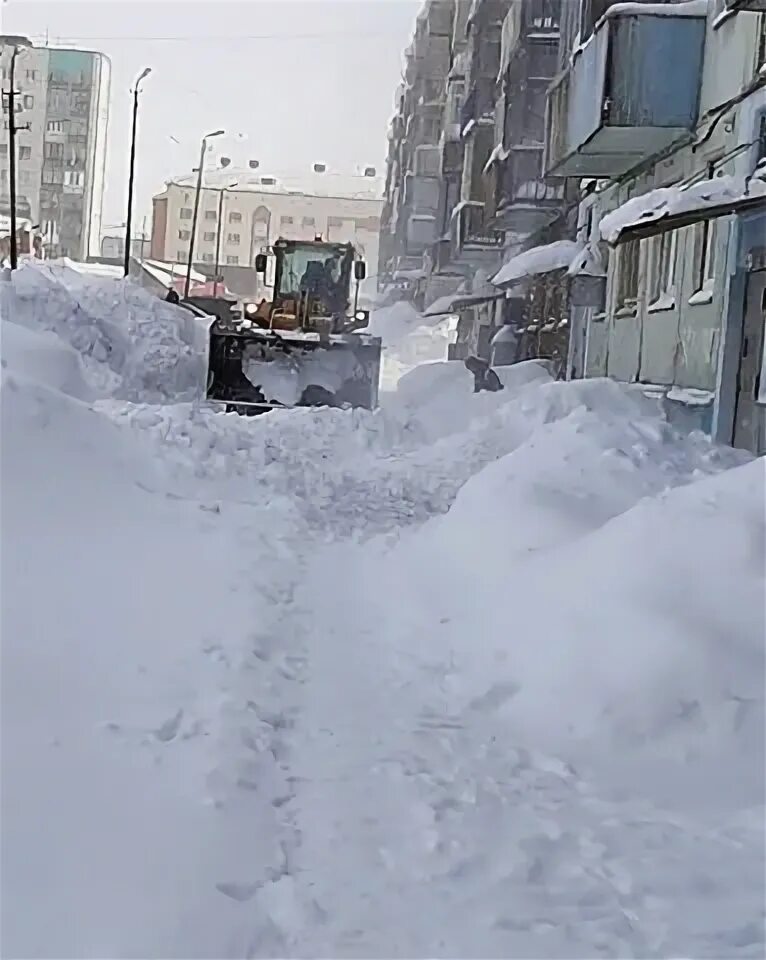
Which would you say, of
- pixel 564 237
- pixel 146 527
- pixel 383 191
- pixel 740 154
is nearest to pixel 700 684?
pixel 146 527

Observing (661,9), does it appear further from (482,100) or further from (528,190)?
(482,100)

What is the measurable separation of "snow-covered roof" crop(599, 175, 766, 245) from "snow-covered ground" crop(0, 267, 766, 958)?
152 inches

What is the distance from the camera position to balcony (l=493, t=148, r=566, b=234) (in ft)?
77.4

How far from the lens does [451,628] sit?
5.66 m

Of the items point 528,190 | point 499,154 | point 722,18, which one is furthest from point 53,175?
point 722,18

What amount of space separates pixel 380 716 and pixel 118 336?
19038 millimetres

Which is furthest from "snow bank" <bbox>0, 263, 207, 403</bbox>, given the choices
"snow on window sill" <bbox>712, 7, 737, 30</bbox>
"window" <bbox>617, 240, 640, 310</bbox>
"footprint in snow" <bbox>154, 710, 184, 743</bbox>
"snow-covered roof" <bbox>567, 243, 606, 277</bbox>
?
"footprint in snow" <bbox>154, 710, 184, 743</bbox>

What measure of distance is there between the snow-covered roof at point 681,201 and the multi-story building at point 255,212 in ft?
202

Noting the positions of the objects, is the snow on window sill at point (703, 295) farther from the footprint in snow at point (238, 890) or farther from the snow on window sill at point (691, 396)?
the footprint in snow at point (238, 890)

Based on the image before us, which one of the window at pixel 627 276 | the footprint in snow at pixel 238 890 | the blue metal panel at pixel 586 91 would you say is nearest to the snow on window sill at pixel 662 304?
the window at pixel 627 276

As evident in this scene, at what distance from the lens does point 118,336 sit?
74.0 feet

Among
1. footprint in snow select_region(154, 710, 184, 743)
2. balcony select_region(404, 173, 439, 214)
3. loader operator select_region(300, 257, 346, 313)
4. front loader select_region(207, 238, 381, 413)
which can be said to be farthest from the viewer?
balcony select_region(404, 173, 439, 214)

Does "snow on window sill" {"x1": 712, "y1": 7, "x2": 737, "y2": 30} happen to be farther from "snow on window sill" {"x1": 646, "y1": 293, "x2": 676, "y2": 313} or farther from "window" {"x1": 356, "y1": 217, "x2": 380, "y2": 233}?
"window" {"x1": 356, "y1": 217, "x2": 380, "y2": 233}

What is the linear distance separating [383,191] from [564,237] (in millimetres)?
48488
